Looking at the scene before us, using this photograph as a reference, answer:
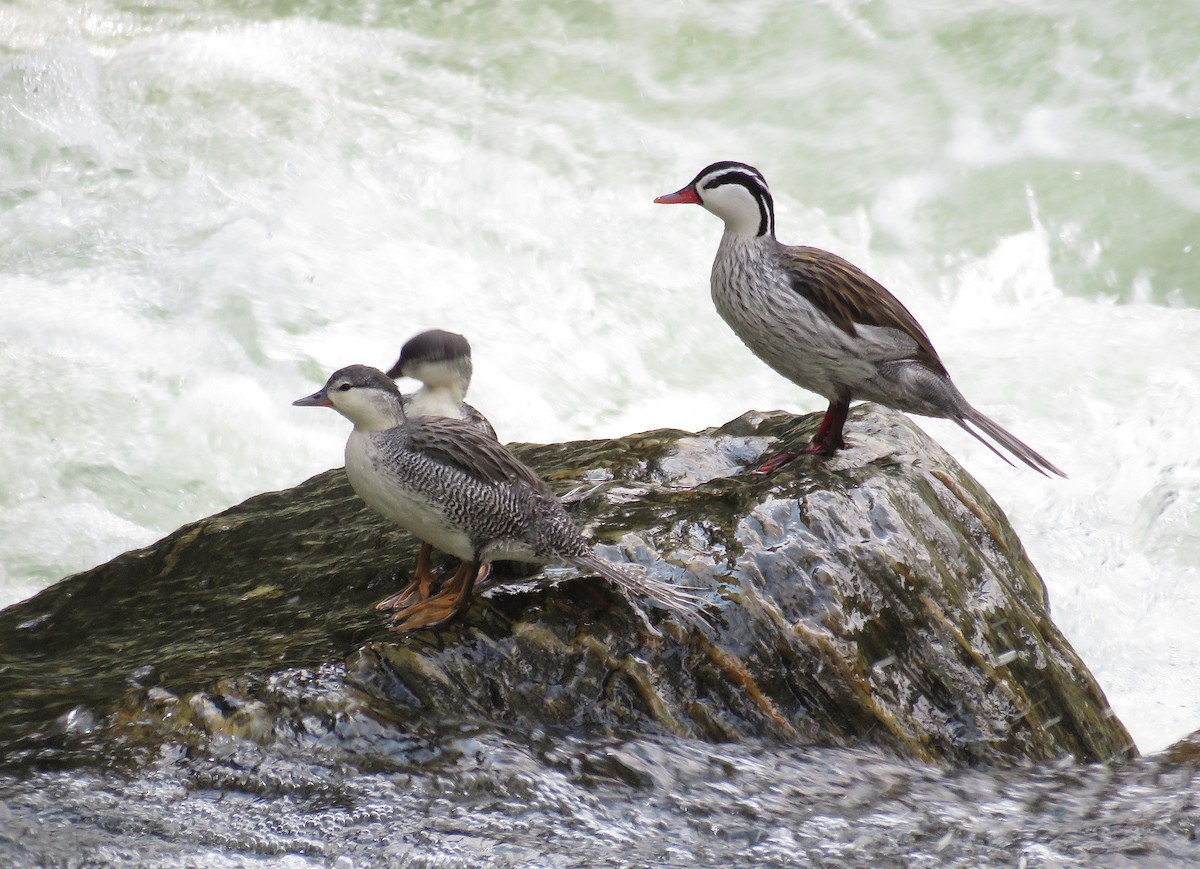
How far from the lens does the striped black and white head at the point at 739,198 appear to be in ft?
22.1

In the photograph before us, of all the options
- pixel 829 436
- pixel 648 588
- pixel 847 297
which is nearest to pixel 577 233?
pixel 847 297

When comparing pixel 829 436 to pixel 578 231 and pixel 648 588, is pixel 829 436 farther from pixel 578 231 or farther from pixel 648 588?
pixel 578 231

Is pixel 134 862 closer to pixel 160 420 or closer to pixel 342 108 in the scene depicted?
pixel 160 420

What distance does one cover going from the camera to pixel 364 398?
16.8 feet

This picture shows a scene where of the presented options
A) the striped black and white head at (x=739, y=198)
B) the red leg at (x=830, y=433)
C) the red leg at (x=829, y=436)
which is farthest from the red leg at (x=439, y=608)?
the striped black and white head at (x=739, y=198)

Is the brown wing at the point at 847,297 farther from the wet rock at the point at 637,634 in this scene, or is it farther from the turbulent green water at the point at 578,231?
the turbulent green water at the point at 578,231

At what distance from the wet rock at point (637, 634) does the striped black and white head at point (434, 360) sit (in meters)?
0.63

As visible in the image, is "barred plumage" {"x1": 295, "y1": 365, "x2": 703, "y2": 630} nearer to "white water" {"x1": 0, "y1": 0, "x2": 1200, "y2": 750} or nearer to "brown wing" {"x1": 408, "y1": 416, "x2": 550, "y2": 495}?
"brown wing" {"x1": 408, "y1": 416, "x2": 550, "y2": 495}

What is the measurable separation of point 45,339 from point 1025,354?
25.7 feet

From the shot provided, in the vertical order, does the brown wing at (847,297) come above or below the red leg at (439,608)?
above

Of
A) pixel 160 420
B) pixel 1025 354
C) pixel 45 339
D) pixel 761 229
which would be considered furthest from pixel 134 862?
pixel 1025 354

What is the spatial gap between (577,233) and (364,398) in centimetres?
796

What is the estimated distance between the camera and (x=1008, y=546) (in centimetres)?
656

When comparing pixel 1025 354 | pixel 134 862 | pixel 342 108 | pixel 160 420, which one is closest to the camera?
pixel 134 862
